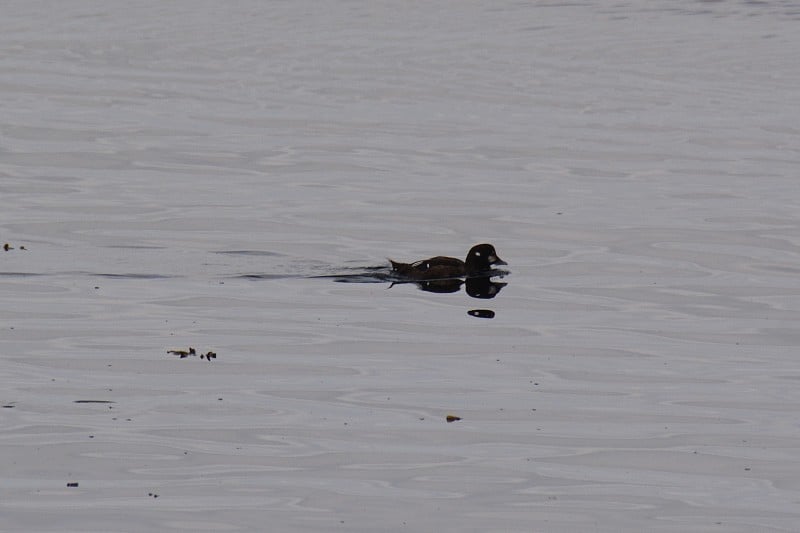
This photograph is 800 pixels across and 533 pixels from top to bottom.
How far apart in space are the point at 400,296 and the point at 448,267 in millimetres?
1379

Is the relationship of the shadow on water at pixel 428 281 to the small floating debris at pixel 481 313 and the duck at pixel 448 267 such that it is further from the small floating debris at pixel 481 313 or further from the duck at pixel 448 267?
the small floating debris at pixel 481 313

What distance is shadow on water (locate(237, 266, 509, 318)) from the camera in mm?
17281

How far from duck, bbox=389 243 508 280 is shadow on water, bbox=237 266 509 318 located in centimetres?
5

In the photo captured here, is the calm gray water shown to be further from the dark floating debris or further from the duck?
the duck

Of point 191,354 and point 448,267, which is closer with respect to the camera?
point 191,354

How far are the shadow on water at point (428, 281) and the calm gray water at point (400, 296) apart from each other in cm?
15

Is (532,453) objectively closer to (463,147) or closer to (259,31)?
(463,147)

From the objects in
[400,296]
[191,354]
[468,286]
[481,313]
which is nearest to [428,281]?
[468,286]

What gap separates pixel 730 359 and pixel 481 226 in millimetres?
8256

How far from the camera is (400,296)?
16703 mm

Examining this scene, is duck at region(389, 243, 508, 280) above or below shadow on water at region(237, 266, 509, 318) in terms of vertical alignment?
above

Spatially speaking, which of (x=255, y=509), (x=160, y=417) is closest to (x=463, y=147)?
(x=160, y=417)

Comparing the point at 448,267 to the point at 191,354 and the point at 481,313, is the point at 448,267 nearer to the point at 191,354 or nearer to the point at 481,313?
the point at 481,313

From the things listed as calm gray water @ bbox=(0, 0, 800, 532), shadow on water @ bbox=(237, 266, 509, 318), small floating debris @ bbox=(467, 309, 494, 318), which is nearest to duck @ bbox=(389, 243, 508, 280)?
shadow on water @ bbox=(237, 266, 509, 318)
